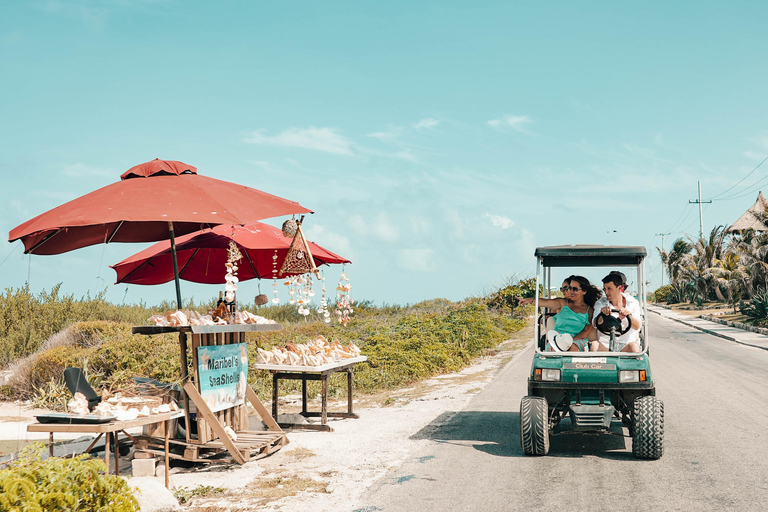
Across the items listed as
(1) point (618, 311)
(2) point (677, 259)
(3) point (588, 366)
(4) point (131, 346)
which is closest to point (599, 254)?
(1) point (618, 311)

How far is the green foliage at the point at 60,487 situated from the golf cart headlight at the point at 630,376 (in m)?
5.14

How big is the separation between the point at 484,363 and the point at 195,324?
13312 millimetres

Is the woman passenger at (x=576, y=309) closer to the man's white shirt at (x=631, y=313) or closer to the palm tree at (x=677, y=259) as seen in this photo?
the man's white shirt at (x=631, y=313)

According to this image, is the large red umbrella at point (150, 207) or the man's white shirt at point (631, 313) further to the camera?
the man's white shirt at point (631, 313)

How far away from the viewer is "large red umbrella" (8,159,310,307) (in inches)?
239

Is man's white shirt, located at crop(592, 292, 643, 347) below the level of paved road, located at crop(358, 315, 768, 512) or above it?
above

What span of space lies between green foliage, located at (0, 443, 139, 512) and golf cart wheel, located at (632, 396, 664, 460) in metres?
5.17

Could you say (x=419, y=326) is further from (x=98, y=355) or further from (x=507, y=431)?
(x=507, y=431)

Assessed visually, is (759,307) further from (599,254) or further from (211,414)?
(211,414)

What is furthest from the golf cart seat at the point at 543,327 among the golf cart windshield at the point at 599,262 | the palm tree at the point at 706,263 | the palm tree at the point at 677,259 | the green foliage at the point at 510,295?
the palm tree at the point at 677,259

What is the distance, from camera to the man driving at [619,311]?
24.8 feet

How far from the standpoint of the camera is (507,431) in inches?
349

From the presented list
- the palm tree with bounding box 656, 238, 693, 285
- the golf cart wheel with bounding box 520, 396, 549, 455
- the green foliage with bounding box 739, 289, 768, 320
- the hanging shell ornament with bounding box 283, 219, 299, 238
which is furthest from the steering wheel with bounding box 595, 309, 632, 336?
the palm tree with bounding box 656, 238, 693, 285

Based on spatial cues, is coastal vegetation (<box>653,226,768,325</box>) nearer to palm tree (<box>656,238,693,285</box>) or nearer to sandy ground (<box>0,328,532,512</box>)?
palm tree (<box>656,238,693,285</box>)
